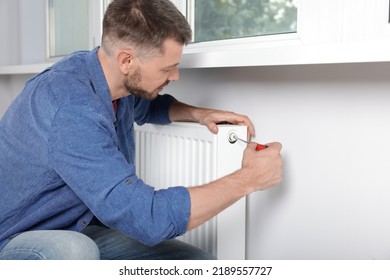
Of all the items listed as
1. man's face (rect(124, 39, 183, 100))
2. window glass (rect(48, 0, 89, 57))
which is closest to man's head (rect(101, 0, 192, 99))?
man's face (rect(124, 39, 183, 100))

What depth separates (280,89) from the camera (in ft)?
3.75

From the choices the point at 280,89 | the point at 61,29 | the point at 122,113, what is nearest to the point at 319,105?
the point at 280,89

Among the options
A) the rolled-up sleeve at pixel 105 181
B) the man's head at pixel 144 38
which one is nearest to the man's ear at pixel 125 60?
the man's head at pixel 144 38

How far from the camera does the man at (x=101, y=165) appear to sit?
885 millimetres

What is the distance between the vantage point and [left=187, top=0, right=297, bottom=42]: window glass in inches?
46.9

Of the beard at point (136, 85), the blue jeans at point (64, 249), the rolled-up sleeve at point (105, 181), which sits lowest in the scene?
the blue jeans at point (64, 249)

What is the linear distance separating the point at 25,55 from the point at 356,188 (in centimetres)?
175

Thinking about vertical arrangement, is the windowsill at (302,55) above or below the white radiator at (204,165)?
above

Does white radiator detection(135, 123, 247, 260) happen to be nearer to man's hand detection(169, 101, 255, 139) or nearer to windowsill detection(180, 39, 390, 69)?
man's hand detection(169, 101, 255, 139)

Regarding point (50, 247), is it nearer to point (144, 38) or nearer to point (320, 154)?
point (144, 38)

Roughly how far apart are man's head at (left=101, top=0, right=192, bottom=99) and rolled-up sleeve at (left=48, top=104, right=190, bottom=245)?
0.53 ft

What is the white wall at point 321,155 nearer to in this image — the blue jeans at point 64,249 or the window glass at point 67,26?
the blue jeans at point 64,249

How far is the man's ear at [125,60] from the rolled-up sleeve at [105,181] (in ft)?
0.51

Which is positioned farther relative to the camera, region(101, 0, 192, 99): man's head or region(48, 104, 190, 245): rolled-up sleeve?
region(101, 0, 192, 99): man's head
